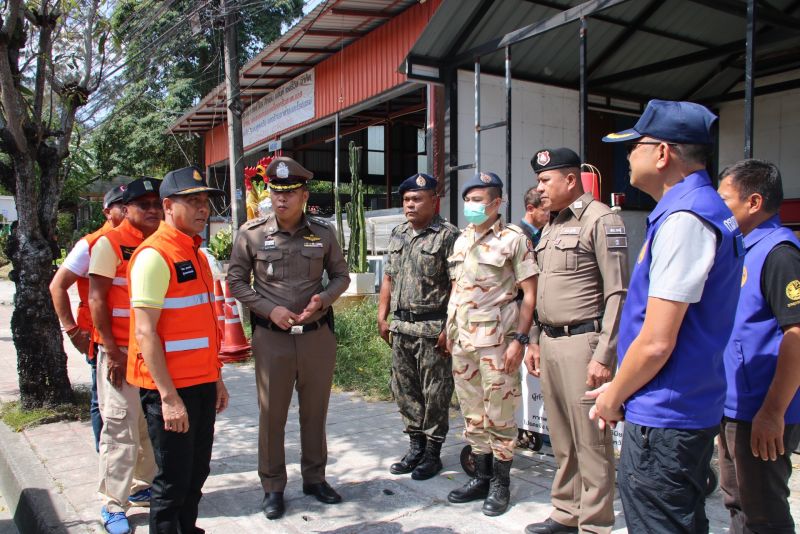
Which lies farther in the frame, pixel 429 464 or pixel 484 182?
pixel 429 464

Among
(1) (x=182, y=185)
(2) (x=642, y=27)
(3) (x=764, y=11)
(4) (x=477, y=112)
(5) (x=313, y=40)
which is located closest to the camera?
(1) (x=182, y=185)

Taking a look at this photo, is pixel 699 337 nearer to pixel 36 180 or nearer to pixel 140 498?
pixel 140 498

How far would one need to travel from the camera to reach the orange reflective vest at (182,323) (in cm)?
269

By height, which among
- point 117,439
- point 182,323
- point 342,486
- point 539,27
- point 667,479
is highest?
point 539,27

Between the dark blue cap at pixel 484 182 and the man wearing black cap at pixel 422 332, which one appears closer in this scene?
the dark blue cap at pixel 484 182

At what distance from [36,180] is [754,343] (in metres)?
5.57

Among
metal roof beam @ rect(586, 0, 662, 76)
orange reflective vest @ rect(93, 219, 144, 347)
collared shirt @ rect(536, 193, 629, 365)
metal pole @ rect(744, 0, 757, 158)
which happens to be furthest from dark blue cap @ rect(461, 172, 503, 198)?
metal roof beam @ rect(586, 0, 662, 76)

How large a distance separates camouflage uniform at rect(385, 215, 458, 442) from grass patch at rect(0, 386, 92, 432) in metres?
3.08

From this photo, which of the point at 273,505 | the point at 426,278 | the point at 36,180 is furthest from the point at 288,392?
the point at 36,180

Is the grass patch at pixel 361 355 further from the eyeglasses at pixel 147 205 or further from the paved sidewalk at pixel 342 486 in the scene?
the eyeglasses at pixel 147 205

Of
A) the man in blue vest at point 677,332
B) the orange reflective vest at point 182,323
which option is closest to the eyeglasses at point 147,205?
the orange reflective vest at point 182,323

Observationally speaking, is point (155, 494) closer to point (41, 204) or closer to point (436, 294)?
point (436, 294)

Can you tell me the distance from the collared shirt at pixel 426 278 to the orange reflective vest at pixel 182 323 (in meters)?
1.49

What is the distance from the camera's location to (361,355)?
6.98m
